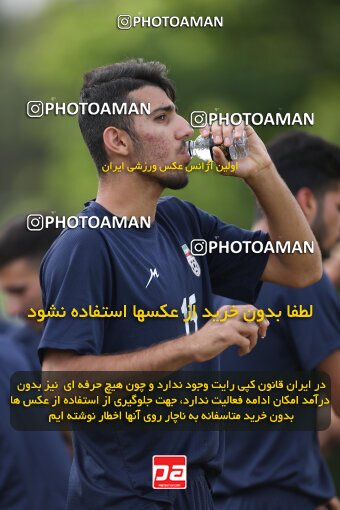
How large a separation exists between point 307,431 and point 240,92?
10.7 feet

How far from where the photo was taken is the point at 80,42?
5473mm

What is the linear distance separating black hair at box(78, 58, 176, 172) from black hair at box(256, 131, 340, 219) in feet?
2.79

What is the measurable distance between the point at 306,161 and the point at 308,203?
159 mm

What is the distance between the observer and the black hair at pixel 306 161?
3500 mm

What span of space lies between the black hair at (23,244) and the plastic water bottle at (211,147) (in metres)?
1.65

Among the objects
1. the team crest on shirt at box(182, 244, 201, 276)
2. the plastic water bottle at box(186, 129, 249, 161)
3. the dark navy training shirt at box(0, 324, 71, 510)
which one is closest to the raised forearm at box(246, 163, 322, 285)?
the plastic water bottle at box(186, 129, 249, 161)

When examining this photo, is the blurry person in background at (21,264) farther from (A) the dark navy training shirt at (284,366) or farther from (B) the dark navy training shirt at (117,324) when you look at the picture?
(B) the dark navy training shirt at (117,324)

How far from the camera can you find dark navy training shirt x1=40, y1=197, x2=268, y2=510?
247 cm

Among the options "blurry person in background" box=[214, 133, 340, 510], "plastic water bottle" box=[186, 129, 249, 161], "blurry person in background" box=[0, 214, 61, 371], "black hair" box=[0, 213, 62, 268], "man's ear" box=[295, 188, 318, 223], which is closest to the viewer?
"plastic water bottle" box=[186, 129, 249, 161]

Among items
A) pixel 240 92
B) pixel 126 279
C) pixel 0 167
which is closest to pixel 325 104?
pixel 240 92

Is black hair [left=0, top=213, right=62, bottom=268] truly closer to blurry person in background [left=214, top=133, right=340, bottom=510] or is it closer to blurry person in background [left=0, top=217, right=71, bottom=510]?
blurry person in background [left=0, top=217, right=71, bottom=510]

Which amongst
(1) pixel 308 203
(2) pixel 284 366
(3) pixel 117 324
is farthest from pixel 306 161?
(3) pixel 117 324

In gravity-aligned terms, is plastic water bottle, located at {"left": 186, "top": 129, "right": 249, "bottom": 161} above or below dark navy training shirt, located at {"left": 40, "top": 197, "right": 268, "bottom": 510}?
above

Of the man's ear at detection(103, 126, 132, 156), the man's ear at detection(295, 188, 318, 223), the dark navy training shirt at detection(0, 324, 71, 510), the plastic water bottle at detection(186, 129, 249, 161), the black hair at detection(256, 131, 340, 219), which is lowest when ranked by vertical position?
the dark navy training shirt at detection(0, 324, 71, 510)
